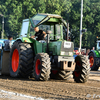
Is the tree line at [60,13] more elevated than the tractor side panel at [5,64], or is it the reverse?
the tree line at [60,13]

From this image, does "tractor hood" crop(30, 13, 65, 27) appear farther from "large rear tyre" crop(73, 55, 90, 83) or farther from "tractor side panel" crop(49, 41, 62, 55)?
"large rear tyre" crop(73, 55, 90, 83)

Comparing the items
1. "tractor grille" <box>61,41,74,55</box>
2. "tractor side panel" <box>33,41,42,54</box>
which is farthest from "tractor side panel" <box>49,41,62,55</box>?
"tractor side panel" <box>33,41,42,54</box>

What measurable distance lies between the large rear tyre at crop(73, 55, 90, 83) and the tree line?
3309 cm

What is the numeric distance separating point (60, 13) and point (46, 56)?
3625 centimetres

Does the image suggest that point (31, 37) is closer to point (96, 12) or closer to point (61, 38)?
point (61, 38)

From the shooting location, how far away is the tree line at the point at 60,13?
42.5 metres

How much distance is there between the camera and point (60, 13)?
44.2 metres

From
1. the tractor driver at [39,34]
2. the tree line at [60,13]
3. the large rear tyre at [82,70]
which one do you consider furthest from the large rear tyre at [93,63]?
the tree line at [60,13]

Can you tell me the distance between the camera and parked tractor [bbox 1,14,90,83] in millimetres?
8781

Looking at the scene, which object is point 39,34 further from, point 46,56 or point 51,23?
point 46,56

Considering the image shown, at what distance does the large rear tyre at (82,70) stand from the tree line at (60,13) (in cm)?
3309

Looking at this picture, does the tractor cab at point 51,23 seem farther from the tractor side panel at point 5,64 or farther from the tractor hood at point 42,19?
the tractor side panel at point 5,64

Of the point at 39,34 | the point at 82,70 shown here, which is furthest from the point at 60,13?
the point at 82,70

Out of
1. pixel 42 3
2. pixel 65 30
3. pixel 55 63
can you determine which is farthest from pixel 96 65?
pixel 42 3
